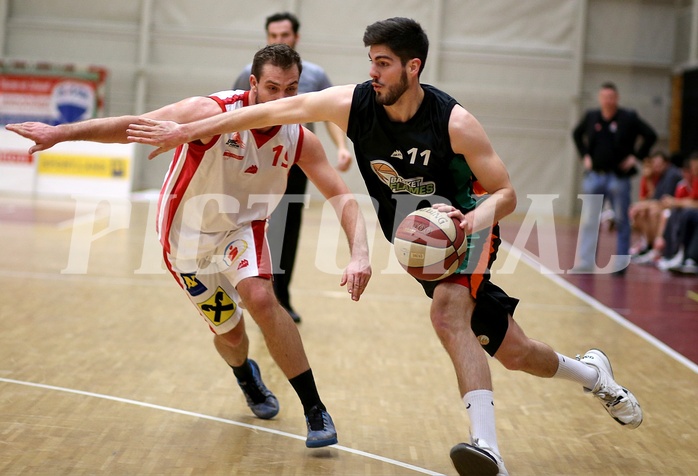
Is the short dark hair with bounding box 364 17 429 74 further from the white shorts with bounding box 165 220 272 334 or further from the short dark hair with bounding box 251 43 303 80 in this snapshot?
the white shorts with bounding box 165 220 272 334

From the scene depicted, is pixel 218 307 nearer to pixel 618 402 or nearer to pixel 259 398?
pixel 259 398

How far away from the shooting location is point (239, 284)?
4.09m

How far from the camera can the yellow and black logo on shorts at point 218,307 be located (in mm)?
4262

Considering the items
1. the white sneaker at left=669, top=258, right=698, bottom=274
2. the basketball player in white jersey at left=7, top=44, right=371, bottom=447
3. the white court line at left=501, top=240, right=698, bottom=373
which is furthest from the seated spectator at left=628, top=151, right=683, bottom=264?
the basketball player in white jersey at left=7, top=44, right=371, bottom=447

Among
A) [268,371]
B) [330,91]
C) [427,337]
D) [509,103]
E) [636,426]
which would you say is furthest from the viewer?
[509,103]

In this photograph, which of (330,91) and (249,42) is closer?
(330,91)

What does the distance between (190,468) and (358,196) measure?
17504 mm

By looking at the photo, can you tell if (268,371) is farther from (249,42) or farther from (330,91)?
(249,42)

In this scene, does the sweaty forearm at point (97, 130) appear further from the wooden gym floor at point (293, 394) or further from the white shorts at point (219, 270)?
the wooden gym floor at point (293, 394)

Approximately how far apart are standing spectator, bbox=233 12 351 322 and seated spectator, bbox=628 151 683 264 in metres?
7.19

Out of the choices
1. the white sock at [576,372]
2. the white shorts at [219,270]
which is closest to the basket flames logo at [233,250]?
the white shorts at [219,270]

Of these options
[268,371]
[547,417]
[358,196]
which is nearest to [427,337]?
[268,371]

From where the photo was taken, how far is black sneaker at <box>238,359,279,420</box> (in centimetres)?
446

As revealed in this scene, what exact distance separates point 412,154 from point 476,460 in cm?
129
